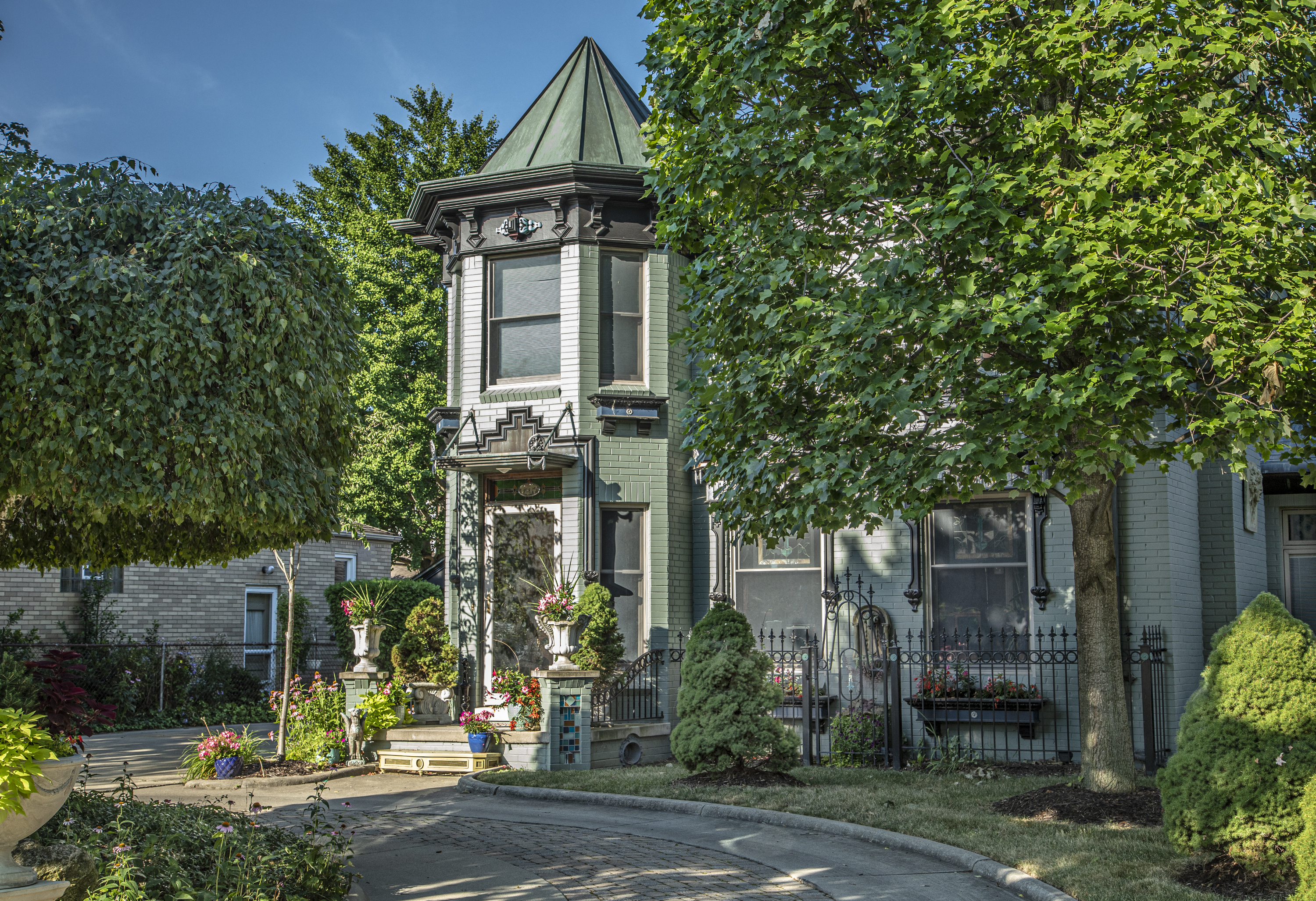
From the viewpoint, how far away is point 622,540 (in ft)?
48.8

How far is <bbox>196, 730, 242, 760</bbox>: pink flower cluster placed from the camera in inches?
480

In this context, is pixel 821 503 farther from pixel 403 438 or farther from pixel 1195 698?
pixel 403 438

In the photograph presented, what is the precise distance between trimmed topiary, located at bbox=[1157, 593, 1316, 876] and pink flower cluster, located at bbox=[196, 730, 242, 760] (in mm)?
9849

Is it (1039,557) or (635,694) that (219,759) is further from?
(1039,557)

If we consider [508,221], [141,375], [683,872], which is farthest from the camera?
[508,221]

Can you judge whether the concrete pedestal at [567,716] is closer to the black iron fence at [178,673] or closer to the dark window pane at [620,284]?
the dark window pane at [620,284]

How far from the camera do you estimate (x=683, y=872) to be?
739 cm

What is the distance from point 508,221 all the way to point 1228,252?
1034cm

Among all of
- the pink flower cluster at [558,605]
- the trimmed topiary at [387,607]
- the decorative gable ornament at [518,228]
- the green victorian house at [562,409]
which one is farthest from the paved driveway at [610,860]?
the trimmed topiary at [387,607]

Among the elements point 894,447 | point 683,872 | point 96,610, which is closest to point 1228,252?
point 894,447

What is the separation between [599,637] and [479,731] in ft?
6.19

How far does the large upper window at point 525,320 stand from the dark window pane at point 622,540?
2188mm

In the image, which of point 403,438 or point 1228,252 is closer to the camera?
point 1228,252

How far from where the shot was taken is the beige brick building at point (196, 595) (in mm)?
19672
